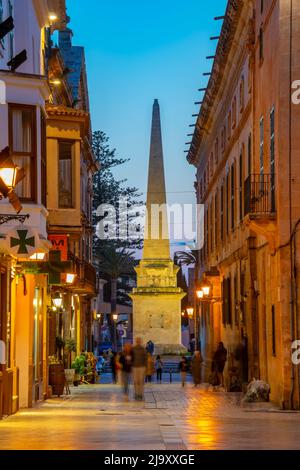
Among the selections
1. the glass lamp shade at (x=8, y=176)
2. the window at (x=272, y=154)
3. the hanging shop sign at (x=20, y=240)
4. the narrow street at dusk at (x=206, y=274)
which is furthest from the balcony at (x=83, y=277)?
the glass lamp shade at (x=8, y=176)

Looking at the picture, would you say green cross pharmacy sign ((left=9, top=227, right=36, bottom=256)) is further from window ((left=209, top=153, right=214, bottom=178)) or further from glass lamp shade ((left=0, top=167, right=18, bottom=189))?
window ((left=209, top=153, right=214, bottom=178))

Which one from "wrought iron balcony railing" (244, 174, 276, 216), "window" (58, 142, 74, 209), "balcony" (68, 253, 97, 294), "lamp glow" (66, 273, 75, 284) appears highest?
"window" (58, 142, 74, 209)

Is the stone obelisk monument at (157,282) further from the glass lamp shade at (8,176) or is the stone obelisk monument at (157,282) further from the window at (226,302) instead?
the glass lamp shade at (8,176)

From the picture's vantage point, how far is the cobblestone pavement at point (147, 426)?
15.1 meters

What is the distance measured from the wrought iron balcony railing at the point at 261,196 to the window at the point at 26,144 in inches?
216

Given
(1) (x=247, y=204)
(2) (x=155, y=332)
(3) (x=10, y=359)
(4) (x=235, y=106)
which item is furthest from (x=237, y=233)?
(2) (x=155, y=332)

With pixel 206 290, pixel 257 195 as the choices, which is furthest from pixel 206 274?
pixel 257 195

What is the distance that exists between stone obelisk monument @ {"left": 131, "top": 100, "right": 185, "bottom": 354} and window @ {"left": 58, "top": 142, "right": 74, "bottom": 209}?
30.6 m

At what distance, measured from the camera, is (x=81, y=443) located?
1507 cm

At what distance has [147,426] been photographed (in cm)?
1877

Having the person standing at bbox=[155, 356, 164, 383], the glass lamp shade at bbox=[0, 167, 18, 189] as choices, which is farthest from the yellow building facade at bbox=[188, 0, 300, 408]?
the glass lamp shade at bbox=[0, 167, 18, 189]

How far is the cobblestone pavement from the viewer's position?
15073 mm

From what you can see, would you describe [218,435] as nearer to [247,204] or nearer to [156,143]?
[247,204]

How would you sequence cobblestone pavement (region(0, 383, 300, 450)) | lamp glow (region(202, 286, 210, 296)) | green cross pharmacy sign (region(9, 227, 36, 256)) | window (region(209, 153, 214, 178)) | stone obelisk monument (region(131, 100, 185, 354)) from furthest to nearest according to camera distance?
1. stone obelisk monument (region(131, 100, 185, 354))
2. window (region(209, 153, 214, 178))
3. lamp glow (region(202, 286, 210, 296))
4. green cross pharmacy sign (region(9, 227, 36, 256))
5. cobblestone pavement (region(0, 383, 300, 450))
